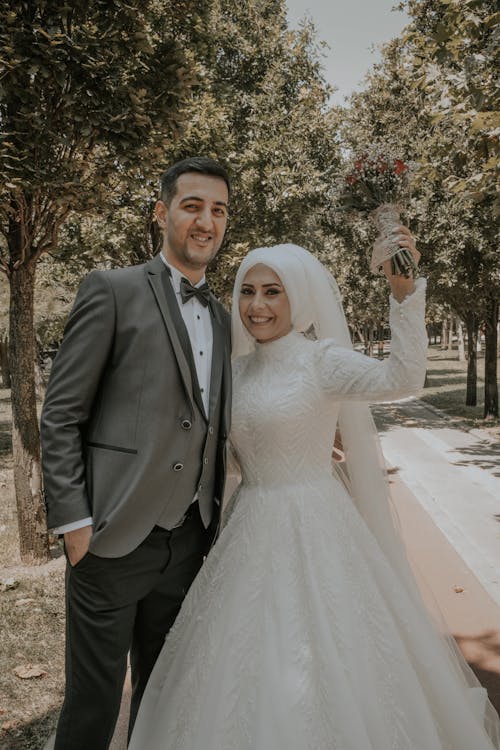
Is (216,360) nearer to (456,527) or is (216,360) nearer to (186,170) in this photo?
(186,170)

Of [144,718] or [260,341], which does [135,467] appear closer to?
[260,341]

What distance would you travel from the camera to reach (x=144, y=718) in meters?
2.67

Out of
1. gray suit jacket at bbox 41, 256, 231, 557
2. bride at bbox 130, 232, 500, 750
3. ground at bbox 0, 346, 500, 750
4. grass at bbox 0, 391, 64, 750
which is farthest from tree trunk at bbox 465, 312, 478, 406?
gray suit jacket at bbox 41, 256, 231, 557

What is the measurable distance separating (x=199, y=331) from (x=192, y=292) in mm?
174

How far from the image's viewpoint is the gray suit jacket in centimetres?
227

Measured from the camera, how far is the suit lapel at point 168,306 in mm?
2393

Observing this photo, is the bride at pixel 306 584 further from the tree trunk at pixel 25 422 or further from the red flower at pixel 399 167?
the tree trunk at pixel 25 422

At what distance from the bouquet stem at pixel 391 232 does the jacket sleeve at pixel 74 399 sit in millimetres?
1210

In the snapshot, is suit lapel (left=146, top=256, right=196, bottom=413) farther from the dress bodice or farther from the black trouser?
the black trouser

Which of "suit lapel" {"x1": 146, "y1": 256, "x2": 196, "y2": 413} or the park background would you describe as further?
the park background

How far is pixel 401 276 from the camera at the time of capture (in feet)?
8.51

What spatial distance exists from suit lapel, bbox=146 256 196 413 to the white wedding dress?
1.69ft

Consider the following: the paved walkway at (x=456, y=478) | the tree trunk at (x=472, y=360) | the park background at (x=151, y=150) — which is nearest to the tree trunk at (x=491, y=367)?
the park background at (x=151, y=150)

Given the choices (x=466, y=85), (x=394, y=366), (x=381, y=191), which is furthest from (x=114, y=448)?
(x=466, y=85)
